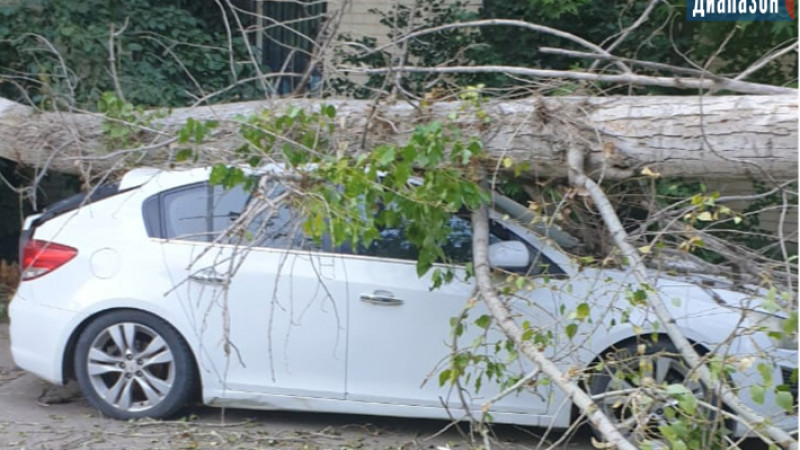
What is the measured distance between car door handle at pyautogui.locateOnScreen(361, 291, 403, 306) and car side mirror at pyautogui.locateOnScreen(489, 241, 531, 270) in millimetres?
571

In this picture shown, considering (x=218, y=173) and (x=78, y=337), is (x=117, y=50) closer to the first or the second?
(x=78, y=337)

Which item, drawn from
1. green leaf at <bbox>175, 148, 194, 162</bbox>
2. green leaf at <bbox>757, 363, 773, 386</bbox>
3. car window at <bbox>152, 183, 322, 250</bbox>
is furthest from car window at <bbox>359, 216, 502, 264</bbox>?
green leaf at <bbox>757, 363, 773, 386</bbox>

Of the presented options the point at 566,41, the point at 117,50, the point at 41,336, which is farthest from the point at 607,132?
the point at 117,50

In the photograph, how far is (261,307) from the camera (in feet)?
19.7

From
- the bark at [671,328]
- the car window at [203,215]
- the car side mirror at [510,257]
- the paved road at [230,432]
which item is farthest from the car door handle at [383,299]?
the bark at [671,328]

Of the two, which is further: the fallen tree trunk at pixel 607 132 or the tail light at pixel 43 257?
the tail light at pixel 43 257

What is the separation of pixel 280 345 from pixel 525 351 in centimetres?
179

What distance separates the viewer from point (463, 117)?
5293 mm

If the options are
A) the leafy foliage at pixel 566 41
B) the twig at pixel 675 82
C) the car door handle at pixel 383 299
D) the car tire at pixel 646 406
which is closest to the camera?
the car tire at pixel 646 406

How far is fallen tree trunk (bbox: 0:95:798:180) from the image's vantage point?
15.9 feet

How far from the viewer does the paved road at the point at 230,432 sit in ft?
19.7

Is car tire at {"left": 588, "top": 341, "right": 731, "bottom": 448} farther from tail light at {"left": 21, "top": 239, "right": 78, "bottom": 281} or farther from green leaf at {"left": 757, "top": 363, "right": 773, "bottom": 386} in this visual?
tail light at {"left": 21, "top": 239, "right": 78, "bottom": 281}

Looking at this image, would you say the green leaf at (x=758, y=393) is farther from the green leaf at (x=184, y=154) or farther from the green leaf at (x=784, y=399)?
the green leaf at (x=184, y=154)

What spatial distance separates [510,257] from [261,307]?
1.40 m
